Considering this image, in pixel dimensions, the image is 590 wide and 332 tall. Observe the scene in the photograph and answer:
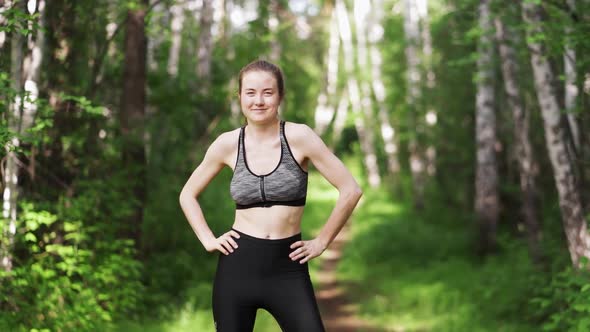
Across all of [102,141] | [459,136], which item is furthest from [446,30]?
[102,141]

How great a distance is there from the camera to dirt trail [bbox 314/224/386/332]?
9500mm

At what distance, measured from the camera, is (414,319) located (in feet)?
31.6

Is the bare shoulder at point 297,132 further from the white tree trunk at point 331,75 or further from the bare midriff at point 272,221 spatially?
the white tree trunk at point 331,75

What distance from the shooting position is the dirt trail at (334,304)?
9.50 m

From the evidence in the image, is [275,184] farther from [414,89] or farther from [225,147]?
[414,89]

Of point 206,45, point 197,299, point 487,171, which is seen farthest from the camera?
point 487,171

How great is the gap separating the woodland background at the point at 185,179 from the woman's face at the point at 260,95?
13.4 inches

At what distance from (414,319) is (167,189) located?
3.65 m

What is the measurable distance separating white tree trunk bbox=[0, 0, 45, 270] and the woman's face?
2656mm

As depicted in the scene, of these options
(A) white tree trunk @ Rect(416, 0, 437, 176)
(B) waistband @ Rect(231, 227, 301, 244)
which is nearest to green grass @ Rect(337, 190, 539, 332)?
(A) white tree trunk @ Rect(416, 0, 437, 176)

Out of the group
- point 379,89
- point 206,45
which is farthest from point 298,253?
point 379,89

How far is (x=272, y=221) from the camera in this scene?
3.51 meters

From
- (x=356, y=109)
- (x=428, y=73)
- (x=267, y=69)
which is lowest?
(x=267, y=69)

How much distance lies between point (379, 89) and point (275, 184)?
22.3 m
